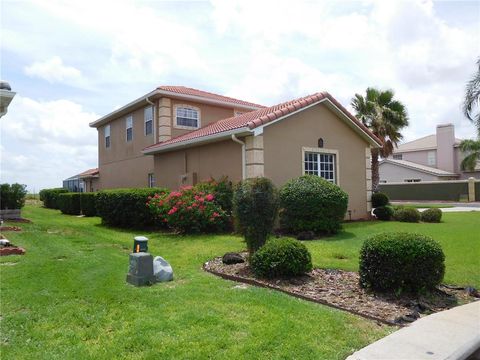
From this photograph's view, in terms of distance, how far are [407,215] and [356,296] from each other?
38.7ft

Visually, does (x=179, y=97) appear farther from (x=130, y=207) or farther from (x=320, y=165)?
(x=320, y=165)

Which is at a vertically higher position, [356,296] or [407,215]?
[407,215]

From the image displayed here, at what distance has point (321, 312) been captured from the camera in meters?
5.38

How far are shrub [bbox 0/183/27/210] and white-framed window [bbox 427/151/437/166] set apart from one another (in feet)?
143

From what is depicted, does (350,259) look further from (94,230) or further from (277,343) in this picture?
(94,230)

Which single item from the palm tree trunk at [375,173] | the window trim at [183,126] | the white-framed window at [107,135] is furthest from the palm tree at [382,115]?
the white-framed window at [107,135]

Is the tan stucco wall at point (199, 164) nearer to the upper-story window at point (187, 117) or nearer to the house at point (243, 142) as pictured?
the house at point (243, 142)

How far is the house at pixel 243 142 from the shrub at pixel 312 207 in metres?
1.56


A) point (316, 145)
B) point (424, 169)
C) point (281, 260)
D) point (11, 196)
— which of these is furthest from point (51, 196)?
point (424, 169)

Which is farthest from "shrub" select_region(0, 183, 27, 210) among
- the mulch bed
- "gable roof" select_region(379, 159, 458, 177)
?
"gable roof" select_region(379, 159, 458, 177)

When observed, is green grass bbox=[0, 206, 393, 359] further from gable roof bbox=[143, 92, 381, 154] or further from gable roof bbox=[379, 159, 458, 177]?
gable roof bbox=[379, 159, 458, 177]

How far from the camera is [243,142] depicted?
46.0 ft

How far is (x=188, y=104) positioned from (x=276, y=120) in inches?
304

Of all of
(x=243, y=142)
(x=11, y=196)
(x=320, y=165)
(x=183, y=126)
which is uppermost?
(x=183, y=126)
